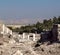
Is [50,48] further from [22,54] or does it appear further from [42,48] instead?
[22,54]

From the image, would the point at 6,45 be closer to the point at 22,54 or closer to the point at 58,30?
the point at 22,54

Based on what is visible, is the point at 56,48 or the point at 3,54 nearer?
the point at 3,54

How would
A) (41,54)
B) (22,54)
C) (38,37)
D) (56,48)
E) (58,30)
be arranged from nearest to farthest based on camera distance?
(22,54)
(41,54)
(56,48)
(58,30)
(38,37)

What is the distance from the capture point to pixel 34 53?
12844 millimetres

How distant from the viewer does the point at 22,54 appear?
40.7ft

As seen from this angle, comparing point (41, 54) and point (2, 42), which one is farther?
point (2, 42)

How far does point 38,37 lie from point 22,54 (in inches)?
924

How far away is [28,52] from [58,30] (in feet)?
50.4

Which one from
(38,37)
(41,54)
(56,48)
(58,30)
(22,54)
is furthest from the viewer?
(38,37)

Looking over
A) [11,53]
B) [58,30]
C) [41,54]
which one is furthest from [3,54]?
[58,30]

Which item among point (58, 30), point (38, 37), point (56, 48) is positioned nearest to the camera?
point (56, 48)

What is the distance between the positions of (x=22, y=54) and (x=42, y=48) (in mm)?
1848

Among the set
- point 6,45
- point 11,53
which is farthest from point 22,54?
point 6,45

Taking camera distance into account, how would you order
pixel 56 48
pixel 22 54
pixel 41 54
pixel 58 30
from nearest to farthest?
pixel 22 54 < pixel 41 54 < pixel 56 48 < pixel 58 30
